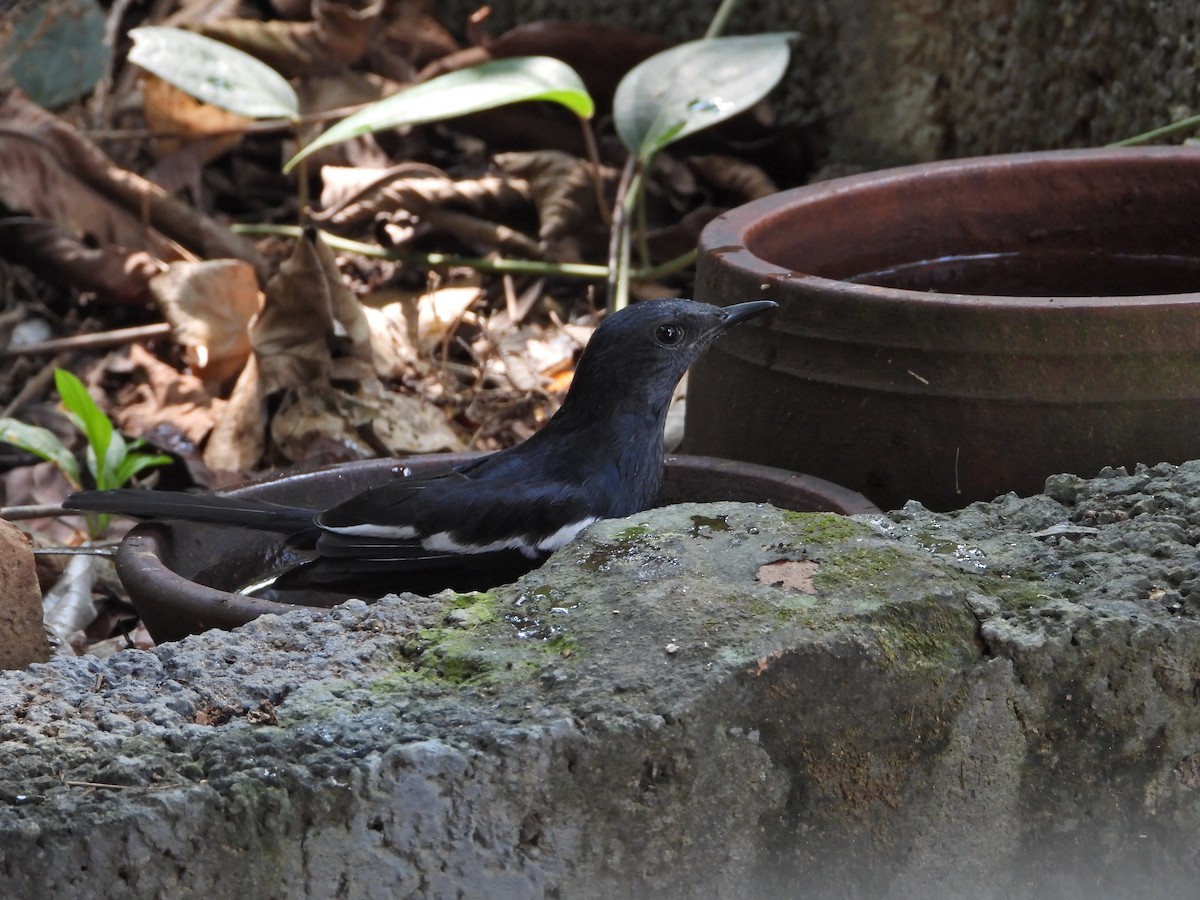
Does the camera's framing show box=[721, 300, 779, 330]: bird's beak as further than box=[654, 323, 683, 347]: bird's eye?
No

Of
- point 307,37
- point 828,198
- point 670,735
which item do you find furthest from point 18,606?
point 307,37

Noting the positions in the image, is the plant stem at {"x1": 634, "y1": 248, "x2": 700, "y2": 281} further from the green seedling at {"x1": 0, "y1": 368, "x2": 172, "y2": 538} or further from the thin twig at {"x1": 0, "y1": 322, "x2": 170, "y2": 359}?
the green seedling at {"x1": 0, "y1": 368, "x2": 172, "y2": 538}

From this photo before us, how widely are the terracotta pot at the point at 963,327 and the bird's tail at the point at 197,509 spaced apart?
0.83 meters

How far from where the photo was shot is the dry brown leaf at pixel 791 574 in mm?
1876

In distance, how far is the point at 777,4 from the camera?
5.51 metres

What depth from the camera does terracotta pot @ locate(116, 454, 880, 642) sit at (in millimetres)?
2332

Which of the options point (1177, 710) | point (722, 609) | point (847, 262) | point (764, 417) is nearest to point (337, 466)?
point (764, 417)

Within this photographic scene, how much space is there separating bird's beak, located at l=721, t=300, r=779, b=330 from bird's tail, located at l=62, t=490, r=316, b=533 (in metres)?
0.79

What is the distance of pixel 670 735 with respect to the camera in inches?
64.8

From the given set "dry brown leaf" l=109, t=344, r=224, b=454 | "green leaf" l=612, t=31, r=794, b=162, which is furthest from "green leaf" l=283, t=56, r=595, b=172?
"dry brown leaf" l=109, t=344, r=224, b=454

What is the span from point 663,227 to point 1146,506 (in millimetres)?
3513

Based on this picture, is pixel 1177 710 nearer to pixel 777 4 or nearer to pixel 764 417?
pixel 764 417

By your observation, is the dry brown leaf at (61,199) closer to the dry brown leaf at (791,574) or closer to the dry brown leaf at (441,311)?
the dry brown leaf at (441,311)

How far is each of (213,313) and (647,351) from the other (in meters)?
2.19
